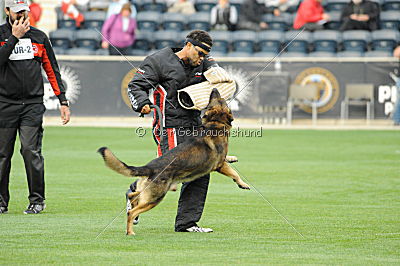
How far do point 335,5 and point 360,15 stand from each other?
3.89 feet

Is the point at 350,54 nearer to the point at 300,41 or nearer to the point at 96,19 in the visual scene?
the point at 300,41

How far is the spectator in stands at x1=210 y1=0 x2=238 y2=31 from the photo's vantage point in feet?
79.7

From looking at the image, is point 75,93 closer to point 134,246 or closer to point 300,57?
point 300,57

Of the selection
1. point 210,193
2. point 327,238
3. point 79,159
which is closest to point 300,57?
point 79,159

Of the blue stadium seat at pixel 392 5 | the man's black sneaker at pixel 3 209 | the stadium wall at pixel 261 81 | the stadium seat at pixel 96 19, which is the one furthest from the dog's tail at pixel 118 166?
the blue stadium seat at pixel 392 5

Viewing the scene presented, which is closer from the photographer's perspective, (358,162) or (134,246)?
(134,246)

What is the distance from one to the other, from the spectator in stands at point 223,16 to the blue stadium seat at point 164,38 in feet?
3.99

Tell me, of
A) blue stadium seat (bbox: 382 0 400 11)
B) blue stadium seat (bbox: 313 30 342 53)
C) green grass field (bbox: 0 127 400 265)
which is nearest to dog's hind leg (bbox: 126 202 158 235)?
green grass field (bbox: 0 127 400 265)

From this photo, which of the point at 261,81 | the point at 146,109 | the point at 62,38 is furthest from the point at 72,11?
the point at 146,109

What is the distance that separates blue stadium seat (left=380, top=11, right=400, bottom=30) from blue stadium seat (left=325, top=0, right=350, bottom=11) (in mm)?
1326

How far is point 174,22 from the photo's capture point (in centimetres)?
2531

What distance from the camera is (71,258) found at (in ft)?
19.1

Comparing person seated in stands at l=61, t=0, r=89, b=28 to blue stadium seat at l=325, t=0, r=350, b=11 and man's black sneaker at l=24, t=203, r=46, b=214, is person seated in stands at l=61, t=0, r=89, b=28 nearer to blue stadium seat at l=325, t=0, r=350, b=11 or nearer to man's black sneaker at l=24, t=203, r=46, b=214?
blue stadium seat at l=325, t=0, r=350, b=11

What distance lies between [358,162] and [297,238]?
7.75m
